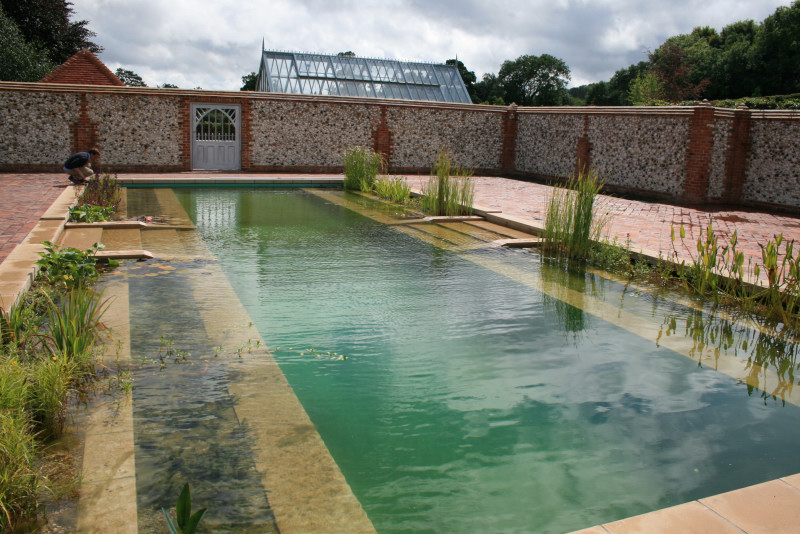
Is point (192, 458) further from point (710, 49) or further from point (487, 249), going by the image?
point (710, 49)

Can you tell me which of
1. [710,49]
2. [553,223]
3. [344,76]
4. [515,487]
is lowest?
[515,487]

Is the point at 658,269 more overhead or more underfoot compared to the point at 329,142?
more underfoot

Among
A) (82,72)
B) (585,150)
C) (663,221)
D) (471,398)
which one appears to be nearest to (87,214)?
(471,398)

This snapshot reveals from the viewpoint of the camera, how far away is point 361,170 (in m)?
15.0

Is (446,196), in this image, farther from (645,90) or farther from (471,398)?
(645,90)

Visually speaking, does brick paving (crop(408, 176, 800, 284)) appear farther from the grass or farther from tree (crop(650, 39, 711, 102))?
tree (crop(650, 39, 711, 102))

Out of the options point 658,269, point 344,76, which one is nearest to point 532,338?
point 658,269

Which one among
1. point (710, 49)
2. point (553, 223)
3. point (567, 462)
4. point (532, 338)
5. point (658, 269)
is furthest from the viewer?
point (710, 49)

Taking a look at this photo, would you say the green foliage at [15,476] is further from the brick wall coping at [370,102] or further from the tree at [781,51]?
the tree at [781,51]

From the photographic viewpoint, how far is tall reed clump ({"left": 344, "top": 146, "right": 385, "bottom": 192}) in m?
14.9

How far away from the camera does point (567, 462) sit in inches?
129

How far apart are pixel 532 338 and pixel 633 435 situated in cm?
162

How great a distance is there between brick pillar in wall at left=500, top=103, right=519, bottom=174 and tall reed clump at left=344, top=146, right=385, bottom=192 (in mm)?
6809

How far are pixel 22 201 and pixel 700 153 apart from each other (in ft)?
40.5
